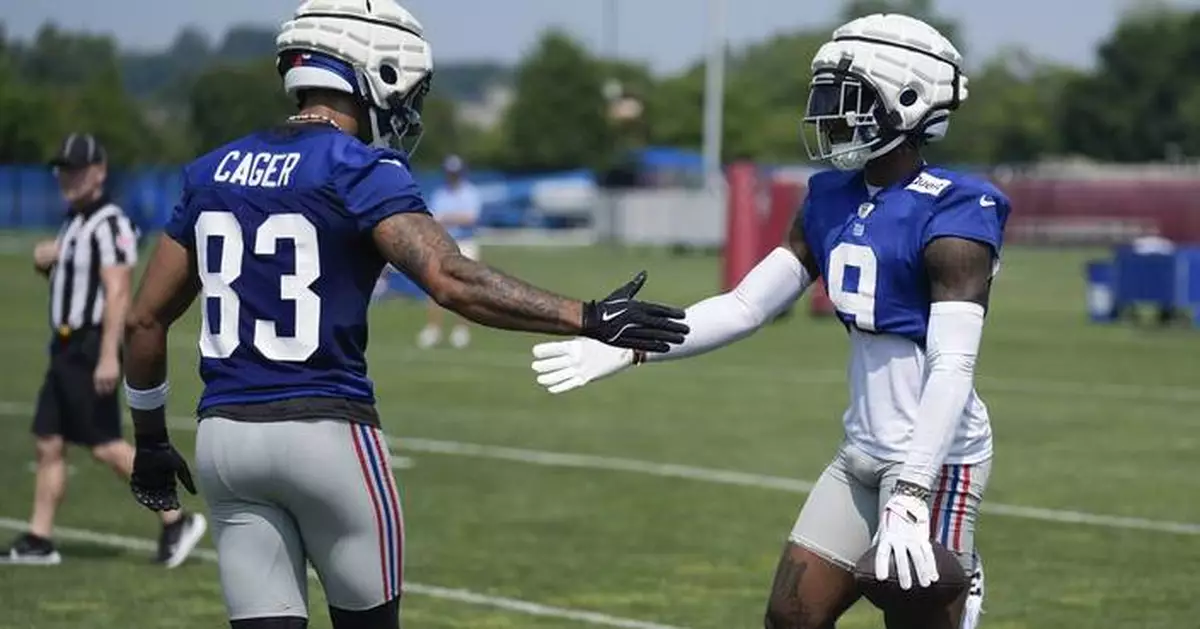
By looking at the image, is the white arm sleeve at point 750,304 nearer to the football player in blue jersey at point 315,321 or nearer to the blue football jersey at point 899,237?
the blue football jersey at point 899,237

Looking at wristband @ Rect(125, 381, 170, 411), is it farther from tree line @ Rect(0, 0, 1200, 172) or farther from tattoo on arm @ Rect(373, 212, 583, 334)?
tree line @ Rect(0, 0, 1200, 172)

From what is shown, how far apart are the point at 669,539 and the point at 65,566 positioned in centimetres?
303

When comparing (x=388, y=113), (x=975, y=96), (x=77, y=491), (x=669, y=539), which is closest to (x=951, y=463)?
(x=388, y=113)

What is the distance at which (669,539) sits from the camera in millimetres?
11359

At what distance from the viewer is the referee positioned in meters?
10.6

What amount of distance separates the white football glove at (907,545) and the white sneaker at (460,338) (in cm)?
1792

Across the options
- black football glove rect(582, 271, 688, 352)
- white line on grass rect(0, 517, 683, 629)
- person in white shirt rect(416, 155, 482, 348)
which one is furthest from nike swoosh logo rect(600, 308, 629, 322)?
person in white shirt rect(416, 155, 482, 348)

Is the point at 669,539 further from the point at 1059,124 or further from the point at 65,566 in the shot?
the point at 1059,124

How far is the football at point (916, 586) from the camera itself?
5.84 metres

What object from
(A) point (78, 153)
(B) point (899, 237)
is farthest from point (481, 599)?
(B) point (899, 237)

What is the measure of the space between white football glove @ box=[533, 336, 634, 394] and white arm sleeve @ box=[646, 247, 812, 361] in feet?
1.30

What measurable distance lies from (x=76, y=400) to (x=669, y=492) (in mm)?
3725

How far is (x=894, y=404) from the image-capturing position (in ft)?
20.1

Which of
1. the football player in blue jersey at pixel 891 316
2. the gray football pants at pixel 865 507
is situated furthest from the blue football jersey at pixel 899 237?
the gray football pants at pixel 865 507
